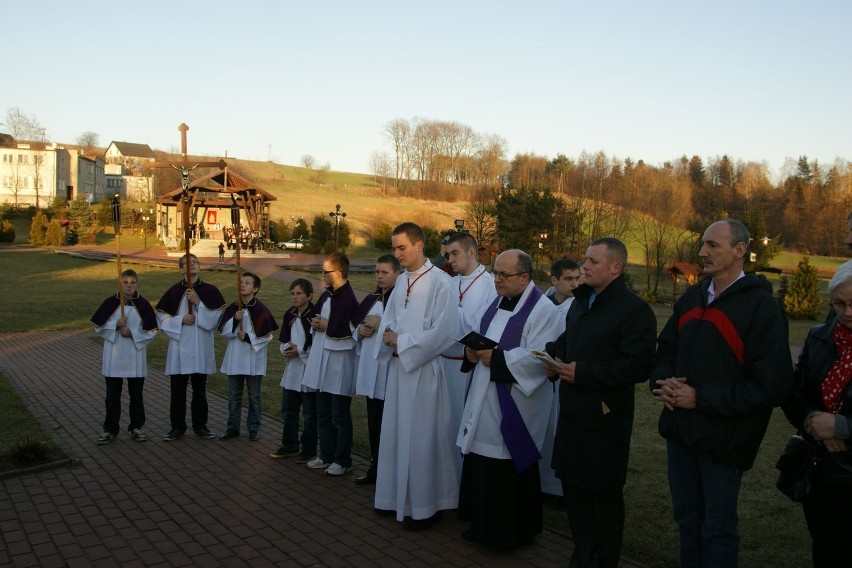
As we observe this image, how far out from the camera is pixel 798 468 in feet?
12.7

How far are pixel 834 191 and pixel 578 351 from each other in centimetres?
8201

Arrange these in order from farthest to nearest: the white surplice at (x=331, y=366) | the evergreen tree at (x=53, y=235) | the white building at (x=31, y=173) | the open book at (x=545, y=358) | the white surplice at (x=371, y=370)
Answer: the white building at (x=31, y=173) → the evergreen tree at (x=53, y=235) → the white surplice at (x=331, y=366) → the white surplice at (x=371, y=370) → the open book at (x=545, y=358)

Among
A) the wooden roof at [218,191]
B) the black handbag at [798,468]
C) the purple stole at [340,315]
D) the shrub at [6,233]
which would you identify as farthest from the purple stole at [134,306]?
the shrub at [6,233]

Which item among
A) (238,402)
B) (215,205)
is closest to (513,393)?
(238,402)

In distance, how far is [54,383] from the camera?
37.7 feet

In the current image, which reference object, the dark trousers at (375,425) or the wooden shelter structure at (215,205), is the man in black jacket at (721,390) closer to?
the dark trousers at (375,425)

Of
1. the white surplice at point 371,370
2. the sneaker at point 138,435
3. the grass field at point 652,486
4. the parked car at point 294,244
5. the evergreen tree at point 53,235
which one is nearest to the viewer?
the grass field at point 652,486

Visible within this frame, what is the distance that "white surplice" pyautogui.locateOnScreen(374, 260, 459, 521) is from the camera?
225 inches

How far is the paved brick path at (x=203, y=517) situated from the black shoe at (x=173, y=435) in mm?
122

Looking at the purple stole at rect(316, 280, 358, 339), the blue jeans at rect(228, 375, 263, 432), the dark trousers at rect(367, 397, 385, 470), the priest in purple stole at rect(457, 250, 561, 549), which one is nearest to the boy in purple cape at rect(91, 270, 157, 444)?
the blue jeans at rect(228, 375, 263, 432)

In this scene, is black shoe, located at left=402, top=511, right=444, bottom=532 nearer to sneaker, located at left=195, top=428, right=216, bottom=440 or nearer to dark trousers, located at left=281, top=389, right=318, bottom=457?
dark trousers, located at left=281, top=389, right=318, bottom=457

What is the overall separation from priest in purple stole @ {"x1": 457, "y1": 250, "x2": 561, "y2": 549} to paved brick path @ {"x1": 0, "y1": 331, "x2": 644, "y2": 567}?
0.27 metres

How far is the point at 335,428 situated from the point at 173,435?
2.13m

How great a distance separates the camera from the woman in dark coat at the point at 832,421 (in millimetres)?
3660
